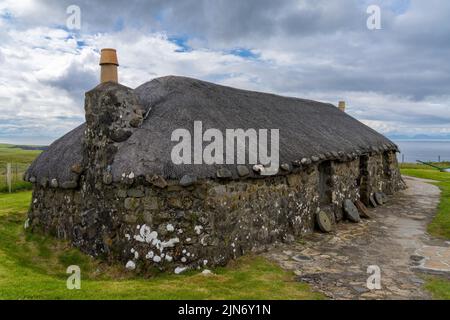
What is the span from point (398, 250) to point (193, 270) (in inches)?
232

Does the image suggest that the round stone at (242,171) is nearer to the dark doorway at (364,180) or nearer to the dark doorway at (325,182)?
the dark doorway at (325,182)

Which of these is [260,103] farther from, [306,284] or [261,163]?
[306,284]

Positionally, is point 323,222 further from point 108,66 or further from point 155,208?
point 108,66

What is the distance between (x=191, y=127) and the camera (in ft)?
32.8

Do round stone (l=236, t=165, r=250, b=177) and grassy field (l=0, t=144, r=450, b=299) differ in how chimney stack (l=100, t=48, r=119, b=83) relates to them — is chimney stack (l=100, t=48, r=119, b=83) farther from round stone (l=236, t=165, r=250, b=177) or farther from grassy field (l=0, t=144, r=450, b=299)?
grassy field (l=0, t=144, r=450, b=299)

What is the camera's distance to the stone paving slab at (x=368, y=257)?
759cm

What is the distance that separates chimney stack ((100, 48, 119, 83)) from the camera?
10695mm

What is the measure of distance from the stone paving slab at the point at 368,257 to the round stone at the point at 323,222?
0.24 m

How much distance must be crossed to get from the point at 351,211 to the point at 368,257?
4.72m

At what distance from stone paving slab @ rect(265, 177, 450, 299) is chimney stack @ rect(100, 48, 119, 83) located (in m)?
6.53

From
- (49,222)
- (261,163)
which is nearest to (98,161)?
(49,222)

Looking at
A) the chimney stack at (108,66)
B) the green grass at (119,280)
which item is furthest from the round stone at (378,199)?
the chimney stack at (108,66)

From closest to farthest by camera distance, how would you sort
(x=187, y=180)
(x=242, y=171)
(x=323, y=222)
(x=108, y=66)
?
(x=187, y=180)
(x=242, y=171)
(x=108, y=66)
(x=323, y=222)

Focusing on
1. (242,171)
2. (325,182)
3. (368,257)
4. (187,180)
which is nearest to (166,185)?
(187,180)
